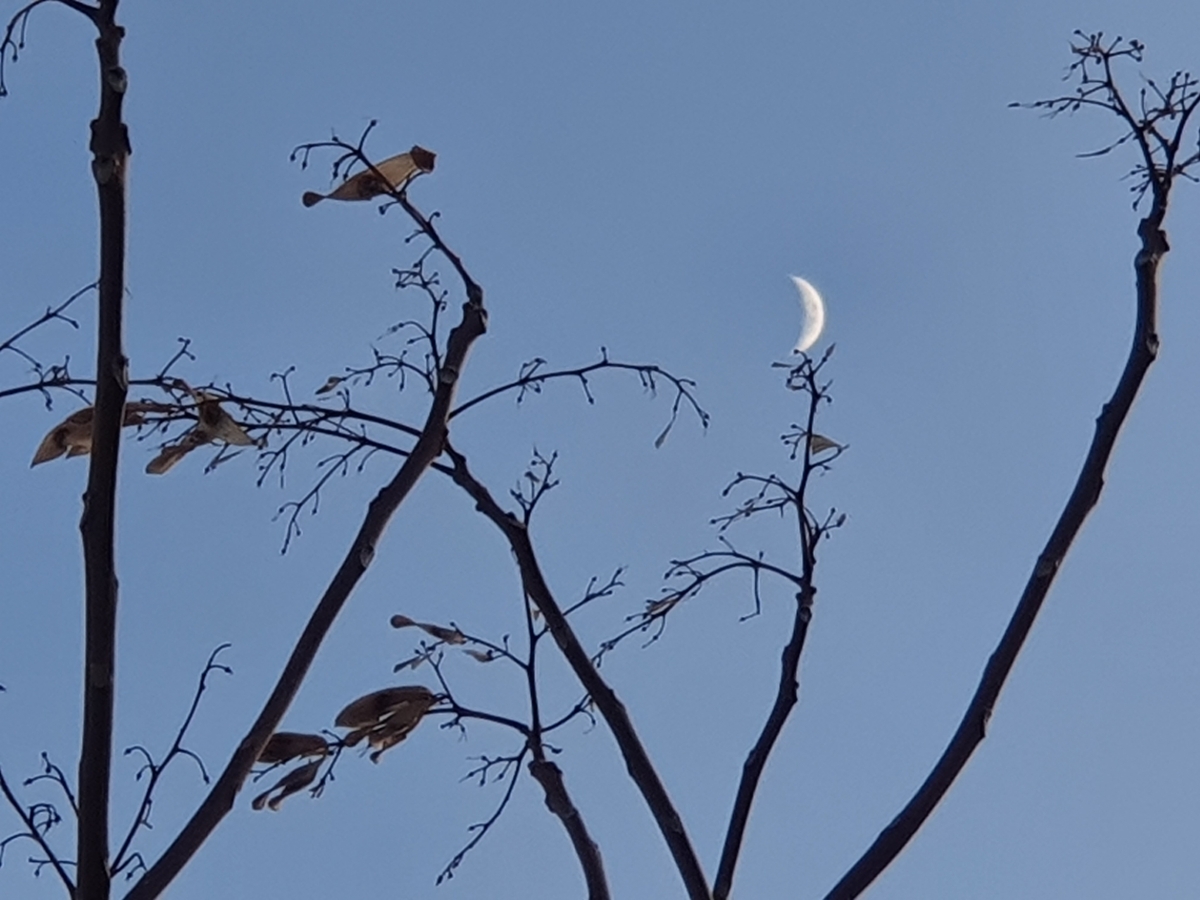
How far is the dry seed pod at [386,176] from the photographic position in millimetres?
2084

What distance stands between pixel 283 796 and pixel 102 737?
0.51 meters

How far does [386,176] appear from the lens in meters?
2.09

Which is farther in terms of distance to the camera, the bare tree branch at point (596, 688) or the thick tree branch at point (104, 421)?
the bare tree branch at point (596, 688)

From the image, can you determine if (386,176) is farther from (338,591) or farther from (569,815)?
(569,815)

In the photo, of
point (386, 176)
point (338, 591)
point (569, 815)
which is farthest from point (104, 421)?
point (569, 815)

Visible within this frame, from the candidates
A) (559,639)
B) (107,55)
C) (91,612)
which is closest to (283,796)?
(559,639)

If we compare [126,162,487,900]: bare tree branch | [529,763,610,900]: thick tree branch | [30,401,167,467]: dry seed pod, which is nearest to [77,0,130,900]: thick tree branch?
[126,162,487,900]: bare tree branch

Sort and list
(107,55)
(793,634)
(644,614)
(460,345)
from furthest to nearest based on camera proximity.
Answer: (644,614)
(793,634)
(460,345)
(107,55)

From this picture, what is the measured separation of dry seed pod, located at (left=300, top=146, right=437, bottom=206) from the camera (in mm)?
2084

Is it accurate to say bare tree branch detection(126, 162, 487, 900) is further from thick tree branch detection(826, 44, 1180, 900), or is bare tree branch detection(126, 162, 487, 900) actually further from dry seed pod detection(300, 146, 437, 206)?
thick tree branch detection(826, 44, 1180, 900)

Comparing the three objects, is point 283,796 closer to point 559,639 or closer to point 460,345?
point 559,639

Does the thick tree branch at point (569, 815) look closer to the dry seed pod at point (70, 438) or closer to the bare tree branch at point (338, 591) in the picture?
the bare tree branch at point (338, 591)

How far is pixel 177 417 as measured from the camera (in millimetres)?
2117

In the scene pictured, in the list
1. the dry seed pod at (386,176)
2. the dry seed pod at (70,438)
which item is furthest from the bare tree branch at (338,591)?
the dry seed pod at (70,438)
